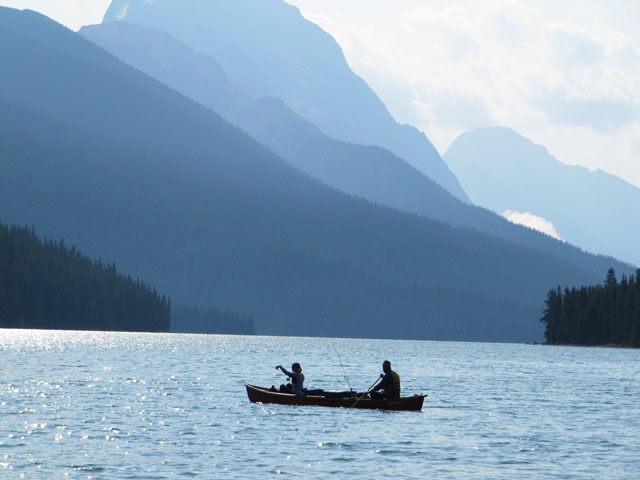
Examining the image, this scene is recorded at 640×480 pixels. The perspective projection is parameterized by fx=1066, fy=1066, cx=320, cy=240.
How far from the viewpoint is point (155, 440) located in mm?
53906

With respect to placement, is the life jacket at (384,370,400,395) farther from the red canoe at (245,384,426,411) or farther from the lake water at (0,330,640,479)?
the lake water at (0,330,640,479)

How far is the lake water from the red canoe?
811 millimetres

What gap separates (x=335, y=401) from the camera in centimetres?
7131

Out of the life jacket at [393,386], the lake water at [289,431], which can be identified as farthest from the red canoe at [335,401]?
the lake water at [289,431]

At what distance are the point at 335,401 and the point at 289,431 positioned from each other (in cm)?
1068

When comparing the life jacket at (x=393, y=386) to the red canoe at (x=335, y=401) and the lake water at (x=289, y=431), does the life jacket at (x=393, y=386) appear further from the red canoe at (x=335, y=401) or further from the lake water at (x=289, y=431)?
the lake water at (x=289, y=431)

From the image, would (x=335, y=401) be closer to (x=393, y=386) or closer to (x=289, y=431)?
(x=393, y=386)

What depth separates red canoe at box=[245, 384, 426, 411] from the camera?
69.8 meters

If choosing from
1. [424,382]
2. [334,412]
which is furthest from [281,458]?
[424,382]

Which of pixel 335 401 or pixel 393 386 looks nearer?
pixel 393 386

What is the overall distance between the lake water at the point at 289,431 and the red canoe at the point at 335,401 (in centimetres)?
81

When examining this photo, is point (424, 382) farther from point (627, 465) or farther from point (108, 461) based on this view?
point (108, 461)

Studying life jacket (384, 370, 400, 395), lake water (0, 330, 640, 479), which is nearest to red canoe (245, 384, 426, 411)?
life jacket (384, 370, 400, 395)

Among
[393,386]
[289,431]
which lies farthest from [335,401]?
[289,431]
